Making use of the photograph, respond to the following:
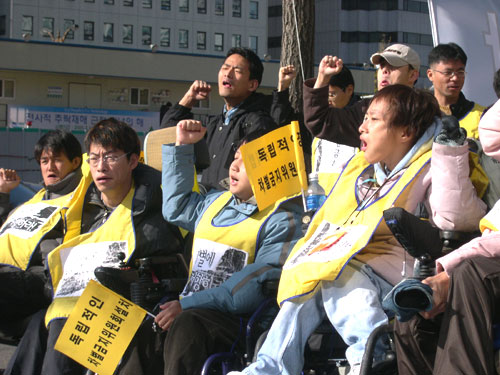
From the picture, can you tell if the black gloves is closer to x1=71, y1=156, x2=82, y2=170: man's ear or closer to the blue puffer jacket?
the blue puffer jacket

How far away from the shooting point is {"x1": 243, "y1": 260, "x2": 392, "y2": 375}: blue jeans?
12.4ft

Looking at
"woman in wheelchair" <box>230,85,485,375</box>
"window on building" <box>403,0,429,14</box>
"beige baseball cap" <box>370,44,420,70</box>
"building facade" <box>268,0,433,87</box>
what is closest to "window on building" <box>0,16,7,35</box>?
"building facade" <box>268,0,433,87</box>

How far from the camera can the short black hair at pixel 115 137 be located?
5512 mm

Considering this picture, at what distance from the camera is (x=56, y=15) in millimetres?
64500

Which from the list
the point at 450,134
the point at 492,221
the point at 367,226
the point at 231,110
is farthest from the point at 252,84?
the point at 492,221

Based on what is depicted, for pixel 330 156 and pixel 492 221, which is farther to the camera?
pixel 330 156

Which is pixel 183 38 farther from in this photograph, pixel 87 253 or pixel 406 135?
pixel 406 135

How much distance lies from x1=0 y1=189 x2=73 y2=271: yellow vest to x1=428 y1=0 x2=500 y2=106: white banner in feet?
10.4

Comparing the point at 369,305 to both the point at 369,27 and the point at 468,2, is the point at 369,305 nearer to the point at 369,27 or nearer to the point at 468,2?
the point at 468,2

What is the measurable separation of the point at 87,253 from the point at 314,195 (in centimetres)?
165

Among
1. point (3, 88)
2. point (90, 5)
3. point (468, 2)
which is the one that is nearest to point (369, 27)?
point (90, 5)

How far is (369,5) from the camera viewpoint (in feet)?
268

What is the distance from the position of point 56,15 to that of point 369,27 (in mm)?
30444

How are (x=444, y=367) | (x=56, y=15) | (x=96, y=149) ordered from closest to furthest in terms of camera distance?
(x=444, y=367), (x=96, y=149), (x=56, y=15)
